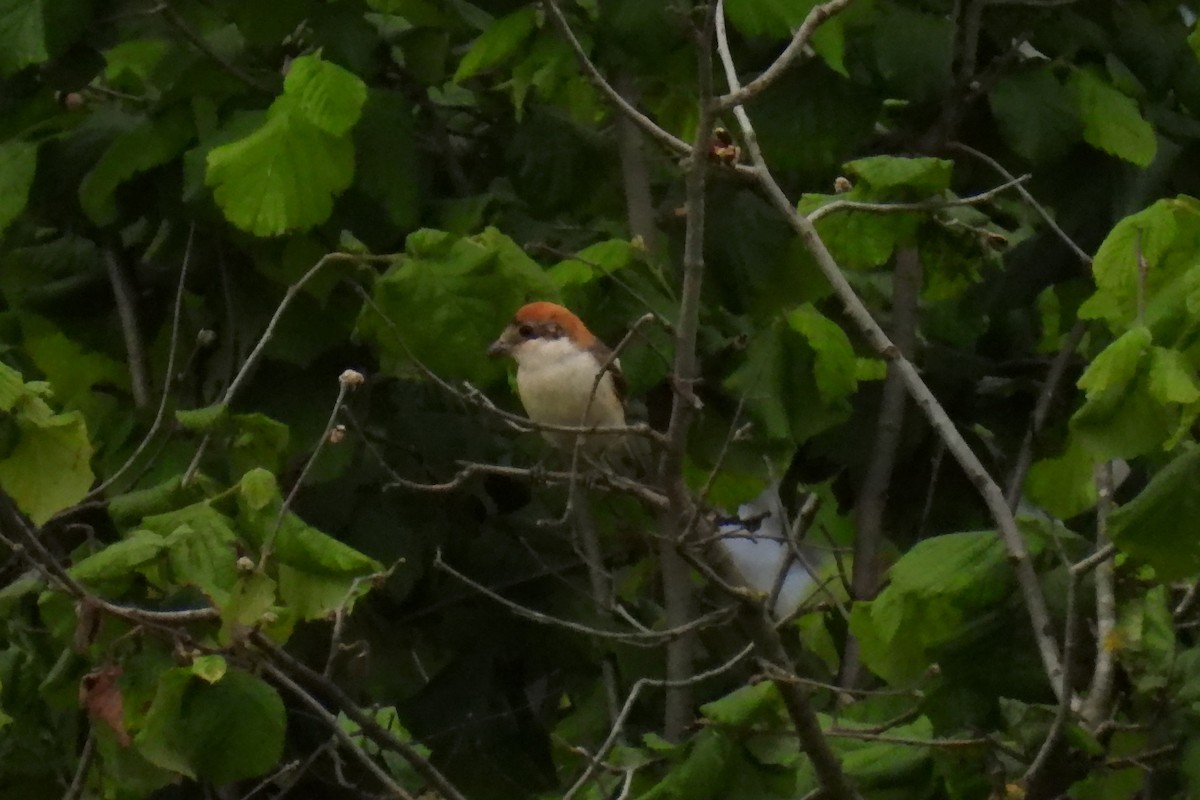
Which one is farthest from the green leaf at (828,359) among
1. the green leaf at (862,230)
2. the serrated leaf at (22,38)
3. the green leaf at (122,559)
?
the serrated leaf at (22,38)

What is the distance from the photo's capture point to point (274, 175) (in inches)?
157

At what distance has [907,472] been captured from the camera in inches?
216

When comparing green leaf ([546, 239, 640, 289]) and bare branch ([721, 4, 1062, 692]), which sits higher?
bare branch ([721, 4, 1062, 692])

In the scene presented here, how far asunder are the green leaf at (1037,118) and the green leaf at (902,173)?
2.88ft

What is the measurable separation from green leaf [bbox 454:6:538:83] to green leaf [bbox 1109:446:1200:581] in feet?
6.29

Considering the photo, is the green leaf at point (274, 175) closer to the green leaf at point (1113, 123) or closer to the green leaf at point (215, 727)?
the green leaf at point (215, 727)

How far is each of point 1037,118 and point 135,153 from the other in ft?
7.21

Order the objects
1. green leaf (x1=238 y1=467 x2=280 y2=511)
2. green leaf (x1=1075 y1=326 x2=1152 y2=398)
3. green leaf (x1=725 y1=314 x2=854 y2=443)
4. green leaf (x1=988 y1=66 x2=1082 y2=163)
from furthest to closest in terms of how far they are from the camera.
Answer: green leaf (x1=988 y1=66 x2=1082 y2=163), green leaf (x1=725 y1=314 x2=854 y2=443), green leaf (x1=238 y1=467 x2=280 y2=511), green leaf (x1=1075 y1=326 x2=1152 y2=398)

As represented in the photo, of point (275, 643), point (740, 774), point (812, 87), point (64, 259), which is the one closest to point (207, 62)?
point (64, 259)

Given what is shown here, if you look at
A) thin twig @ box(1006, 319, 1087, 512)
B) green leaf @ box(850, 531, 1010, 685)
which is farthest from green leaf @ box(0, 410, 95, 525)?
thin twig @ box(1006, 319, 1087, 512)

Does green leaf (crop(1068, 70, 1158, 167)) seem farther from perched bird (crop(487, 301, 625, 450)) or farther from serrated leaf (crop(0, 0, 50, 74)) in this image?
serrated leaf (crop(0, 0, 50, 74))

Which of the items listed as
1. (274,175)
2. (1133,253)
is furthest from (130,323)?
(1133,253)

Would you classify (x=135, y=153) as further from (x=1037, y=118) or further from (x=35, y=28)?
(x=1037, y=118)

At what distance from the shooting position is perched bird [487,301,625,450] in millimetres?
4512
